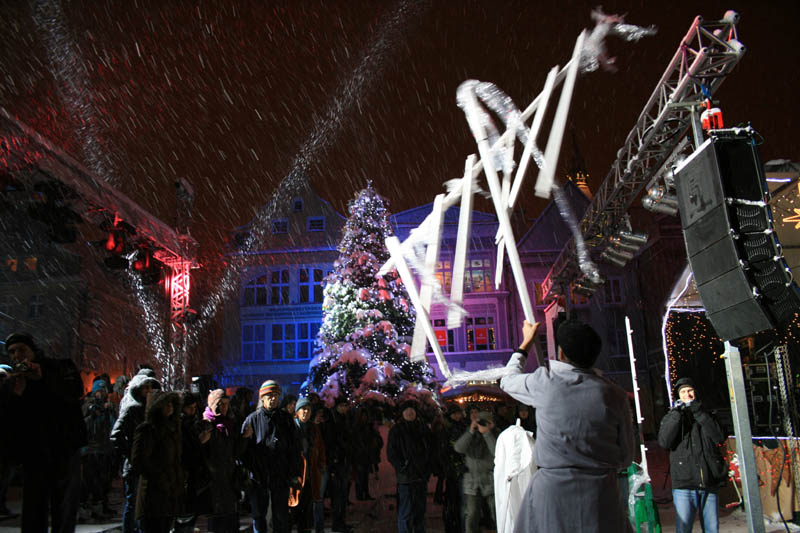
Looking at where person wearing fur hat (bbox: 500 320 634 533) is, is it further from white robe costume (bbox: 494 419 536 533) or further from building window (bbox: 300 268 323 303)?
building window (bbox: 300 268 323 303)

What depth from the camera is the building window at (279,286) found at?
3159cm

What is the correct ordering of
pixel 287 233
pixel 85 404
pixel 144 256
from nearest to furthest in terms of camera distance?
pixel 85 404
pixel 144 256
pixel 287 233

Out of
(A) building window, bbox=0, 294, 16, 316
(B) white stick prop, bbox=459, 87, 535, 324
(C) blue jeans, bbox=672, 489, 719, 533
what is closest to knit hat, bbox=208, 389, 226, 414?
(B) white stick prop, bbox=459, 87, 535, 324

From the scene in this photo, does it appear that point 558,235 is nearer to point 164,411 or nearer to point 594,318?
point 594,318

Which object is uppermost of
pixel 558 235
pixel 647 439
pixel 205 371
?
pixel 558 235

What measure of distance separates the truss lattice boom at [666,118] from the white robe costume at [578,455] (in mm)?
4113

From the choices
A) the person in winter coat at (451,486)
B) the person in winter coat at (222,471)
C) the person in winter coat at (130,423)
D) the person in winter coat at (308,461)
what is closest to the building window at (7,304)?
the person in winter coat at (308,461)

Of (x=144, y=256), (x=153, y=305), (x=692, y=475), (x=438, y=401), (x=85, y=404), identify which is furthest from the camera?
(x=153, y=305)

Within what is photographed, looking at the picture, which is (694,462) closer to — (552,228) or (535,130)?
(535,130)

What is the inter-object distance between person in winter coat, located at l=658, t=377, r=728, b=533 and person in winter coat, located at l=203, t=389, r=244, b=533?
4.39 meters

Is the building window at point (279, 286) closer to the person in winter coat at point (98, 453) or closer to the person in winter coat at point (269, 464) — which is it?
the person in winter coat at point (98, 453)

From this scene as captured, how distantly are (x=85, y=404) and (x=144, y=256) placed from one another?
4948 millimetres

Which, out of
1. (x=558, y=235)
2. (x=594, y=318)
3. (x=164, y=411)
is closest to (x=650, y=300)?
(x=594, y=318)

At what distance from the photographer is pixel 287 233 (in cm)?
3241
